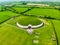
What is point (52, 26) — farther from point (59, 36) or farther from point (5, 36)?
point (5, 36)

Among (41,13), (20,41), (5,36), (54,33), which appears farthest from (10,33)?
(41,13)

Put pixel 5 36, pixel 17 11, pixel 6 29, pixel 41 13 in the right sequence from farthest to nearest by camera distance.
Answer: pixel 17 11
pixel 41 13
pixel 6 29
pixel 5 36

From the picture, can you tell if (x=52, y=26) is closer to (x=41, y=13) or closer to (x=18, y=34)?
(x=18, y=34)

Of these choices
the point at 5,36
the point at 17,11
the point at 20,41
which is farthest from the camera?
the point at 17,11

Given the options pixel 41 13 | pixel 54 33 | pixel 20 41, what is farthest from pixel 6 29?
pixel 41 13

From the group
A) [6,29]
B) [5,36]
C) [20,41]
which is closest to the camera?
[20,41]

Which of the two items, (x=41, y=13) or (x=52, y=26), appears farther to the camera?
(x=41, y=13)

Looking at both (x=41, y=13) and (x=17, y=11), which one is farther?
(x=17, y=11)

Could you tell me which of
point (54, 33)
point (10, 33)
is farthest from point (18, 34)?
point (54, 33)
